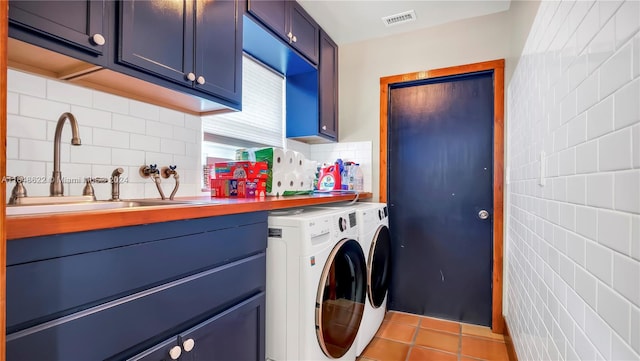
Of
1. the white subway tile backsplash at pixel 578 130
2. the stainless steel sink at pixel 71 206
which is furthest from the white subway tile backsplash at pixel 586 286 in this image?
the stainless steel sink at pixel 71 206

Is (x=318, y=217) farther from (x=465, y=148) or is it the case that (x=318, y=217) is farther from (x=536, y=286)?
(x=465, y=148)


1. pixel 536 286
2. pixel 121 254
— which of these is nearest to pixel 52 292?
pixel 121 254

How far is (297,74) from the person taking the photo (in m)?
2.64

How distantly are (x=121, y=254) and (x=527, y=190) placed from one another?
171 centimetres

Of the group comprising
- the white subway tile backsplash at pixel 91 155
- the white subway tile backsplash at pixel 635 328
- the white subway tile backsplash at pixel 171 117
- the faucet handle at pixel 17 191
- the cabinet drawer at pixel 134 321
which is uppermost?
the white subway tile backsplash at pixel 171 117

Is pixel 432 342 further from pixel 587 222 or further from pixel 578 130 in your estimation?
→ pixel 578 130

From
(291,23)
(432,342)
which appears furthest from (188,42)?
(432,342)

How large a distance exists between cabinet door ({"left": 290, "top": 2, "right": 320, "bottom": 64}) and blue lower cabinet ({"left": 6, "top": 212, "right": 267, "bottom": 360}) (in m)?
1.50

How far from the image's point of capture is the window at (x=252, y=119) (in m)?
2.02

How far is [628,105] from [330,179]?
6.80 feet

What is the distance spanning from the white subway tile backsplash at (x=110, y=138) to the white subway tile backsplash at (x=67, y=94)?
13 cm

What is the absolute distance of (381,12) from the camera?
7.53 ft

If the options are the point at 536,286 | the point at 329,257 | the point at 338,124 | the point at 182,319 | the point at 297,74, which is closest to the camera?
the point at 182,319

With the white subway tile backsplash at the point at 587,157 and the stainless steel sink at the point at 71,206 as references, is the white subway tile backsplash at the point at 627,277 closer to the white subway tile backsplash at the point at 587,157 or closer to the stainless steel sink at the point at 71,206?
the white subway tile backsplash at the point at 587,157
